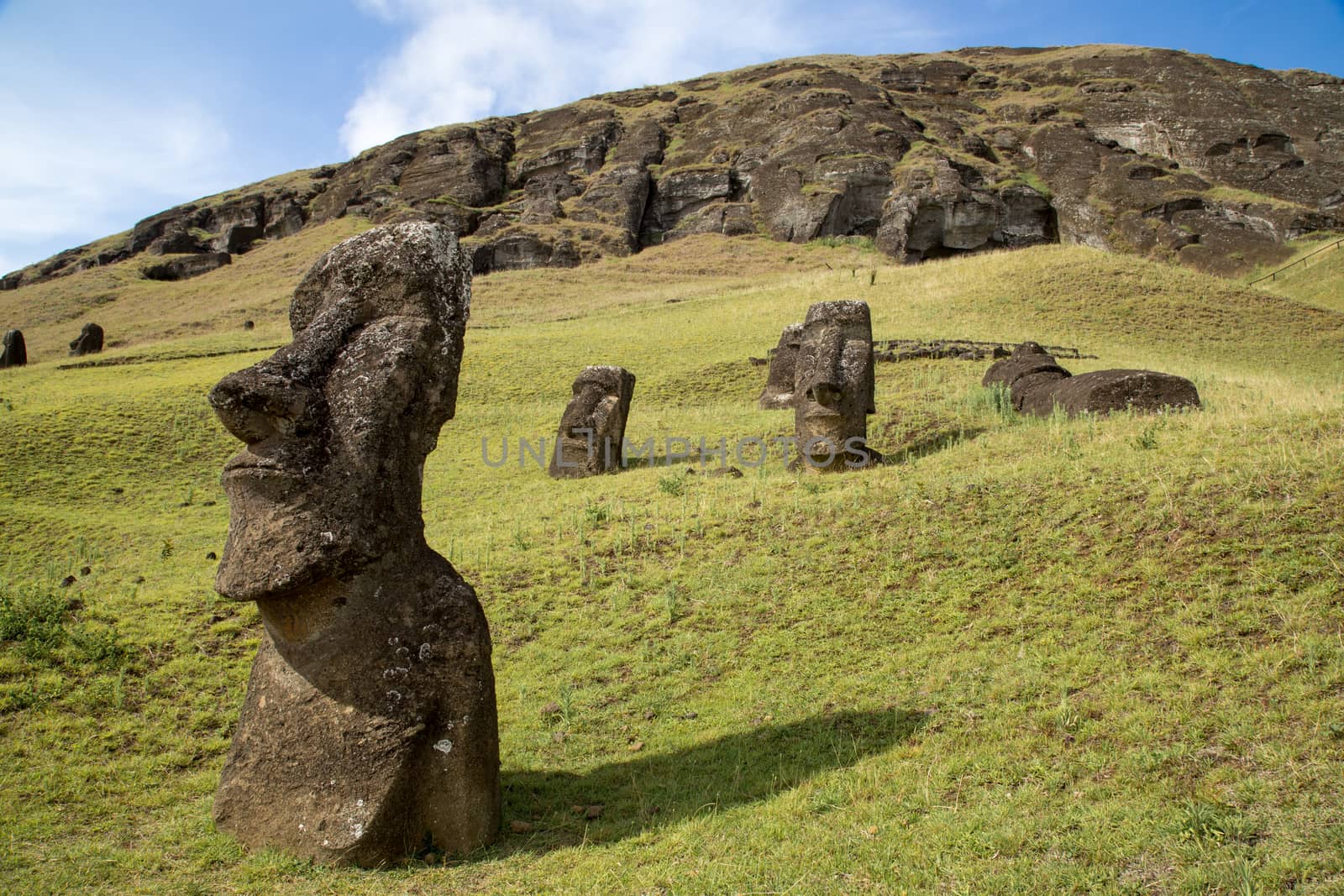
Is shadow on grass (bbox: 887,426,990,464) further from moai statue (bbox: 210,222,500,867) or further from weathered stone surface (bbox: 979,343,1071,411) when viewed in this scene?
moai statue (bbox: 210,222,500,867)

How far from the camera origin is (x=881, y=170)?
65875 millimetres

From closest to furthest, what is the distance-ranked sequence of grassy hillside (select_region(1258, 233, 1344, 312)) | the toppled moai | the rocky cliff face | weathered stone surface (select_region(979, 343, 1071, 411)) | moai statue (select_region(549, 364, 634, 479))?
moai statue (select_region(549, 364, 634, 479)) < weathered stone surface (select_region(979, 343, 1071, 411)) < the toppled moai < grassy hillside (select_region(1258, 233, 1344, 312)) < the rocky cliff face

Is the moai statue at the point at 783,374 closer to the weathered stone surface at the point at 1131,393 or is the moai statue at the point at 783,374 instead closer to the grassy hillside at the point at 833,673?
the grassy hillside at the point at 833,673

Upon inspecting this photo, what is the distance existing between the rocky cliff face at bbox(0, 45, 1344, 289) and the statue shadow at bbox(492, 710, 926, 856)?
51724 mm

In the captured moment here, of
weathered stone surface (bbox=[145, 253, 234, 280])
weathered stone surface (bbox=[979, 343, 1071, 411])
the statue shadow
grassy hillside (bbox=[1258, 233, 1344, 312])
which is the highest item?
weathered stone surface (bbox=[145, 253, 234, 280])

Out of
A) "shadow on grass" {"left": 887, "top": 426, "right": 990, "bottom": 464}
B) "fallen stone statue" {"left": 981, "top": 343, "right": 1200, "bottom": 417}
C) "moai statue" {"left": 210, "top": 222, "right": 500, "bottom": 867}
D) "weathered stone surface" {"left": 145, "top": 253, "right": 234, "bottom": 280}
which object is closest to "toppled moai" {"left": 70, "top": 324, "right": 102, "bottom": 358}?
"shadow on grass" {"left": 887, "top": 426, "right": 990, "bottom": 464}

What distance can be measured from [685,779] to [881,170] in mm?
65765

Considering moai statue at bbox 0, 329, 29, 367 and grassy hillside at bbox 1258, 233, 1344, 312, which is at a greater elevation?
grassy hillside at bbox 1258, 233, 1344, 312

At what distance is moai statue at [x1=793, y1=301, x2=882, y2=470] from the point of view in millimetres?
14391

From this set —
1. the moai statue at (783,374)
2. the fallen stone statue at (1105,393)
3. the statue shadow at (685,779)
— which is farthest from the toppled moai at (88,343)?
the statue shadow at (685,779)

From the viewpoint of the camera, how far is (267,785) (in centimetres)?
498

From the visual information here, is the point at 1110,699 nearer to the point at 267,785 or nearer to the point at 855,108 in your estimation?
the point at 267,785

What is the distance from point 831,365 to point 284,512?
1091 cm

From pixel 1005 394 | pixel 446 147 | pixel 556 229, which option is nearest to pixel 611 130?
pixel 446 147
